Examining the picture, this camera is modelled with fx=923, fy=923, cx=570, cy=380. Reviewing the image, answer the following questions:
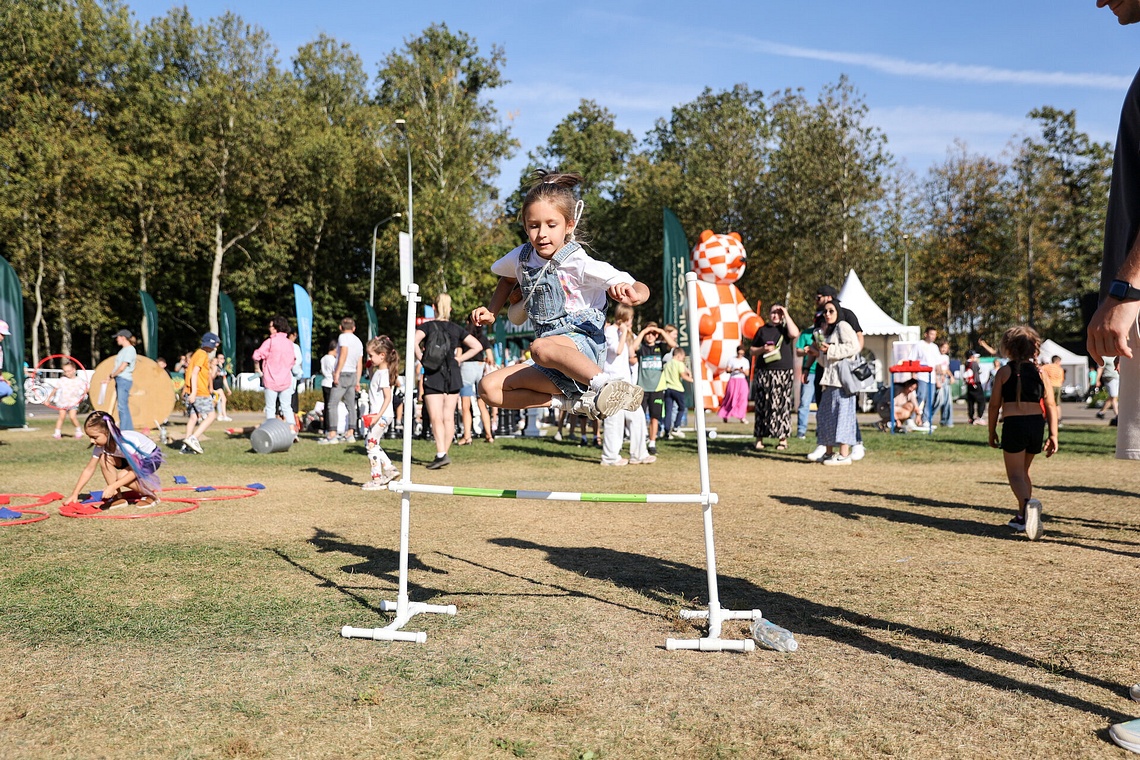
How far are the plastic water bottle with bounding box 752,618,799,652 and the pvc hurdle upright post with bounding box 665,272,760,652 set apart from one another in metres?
0.05

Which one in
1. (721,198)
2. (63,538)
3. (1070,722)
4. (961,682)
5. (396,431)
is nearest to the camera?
(1070,722)

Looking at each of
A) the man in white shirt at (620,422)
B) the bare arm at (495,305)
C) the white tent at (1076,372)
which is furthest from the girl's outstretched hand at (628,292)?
the white tent at (1076,372)

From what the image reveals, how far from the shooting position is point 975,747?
3.06 m

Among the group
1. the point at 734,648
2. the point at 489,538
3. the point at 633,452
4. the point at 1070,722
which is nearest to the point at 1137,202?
the point at 1070,722

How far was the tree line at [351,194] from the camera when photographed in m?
36.8

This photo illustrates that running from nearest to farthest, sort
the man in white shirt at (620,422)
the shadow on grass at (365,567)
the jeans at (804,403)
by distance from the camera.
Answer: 1. the shadow on grass at (365,567)
2. the man in white shirt at (620,422)
3. the jeans at (804,403)

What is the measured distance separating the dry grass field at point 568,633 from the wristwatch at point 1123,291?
1481mm

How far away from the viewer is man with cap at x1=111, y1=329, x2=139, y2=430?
46.2ft

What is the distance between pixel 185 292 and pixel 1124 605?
48173 millimetres

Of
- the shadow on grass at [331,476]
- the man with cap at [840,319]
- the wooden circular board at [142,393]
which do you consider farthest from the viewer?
the wooden circular board at [142,393]

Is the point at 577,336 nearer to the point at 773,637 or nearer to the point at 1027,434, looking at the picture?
the point at 773,637

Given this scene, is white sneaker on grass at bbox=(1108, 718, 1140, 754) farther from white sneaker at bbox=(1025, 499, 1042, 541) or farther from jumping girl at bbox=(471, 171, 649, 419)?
white sneaker at bbox=(1025, 499, 1042, 541)

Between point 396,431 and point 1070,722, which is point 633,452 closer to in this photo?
point 396,431

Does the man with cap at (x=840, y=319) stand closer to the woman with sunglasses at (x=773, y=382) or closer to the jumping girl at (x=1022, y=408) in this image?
the woman with sunglasses at (x=773, y=382)
